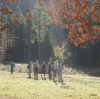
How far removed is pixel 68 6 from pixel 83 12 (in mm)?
1081

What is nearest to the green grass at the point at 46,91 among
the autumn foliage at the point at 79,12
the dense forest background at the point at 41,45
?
the autumn foliage at the point at 79,12

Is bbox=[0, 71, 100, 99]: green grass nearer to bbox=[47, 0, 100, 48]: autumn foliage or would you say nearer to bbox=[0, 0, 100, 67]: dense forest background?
bbox=[47, 0, 100, 48]: autumn foliage

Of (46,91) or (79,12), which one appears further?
(46,91)

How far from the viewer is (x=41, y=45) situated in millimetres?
66812

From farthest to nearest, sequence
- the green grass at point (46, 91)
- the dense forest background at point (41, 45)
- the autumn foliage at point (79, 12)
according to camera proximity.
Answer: the dense forest background at point (41, 45) < the green grass at point (46, 91) < the autumn foliage at point (79, 12)

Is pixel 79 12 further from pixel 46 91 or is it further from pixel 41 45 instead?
pixel 41 45

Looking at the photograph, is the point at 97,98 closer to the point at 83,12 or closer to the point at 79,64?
the point at 83,12

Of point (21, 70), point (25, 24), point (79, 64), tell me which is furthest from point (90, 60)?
point (25, 24)

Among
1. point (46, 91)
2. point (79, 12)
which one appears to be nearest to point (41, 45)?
point (46, 91)

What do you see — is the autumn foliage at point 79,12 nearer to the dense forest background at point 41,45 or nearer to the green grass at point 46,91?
→ the green grass at point 46,91

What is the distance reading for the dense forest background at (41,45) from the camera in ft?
186

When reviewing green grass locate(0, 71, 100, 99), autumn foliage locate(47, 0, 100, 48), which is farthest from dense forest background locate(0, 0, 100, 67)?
autumn foliage locate(47, 0, 100, 48)

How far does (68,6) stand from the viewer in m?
9.98

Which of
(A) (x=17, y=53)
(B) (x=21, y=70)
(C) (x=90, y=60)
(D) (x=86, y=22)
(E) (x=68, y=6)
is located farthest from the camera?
(A) (x=17, y=53)
